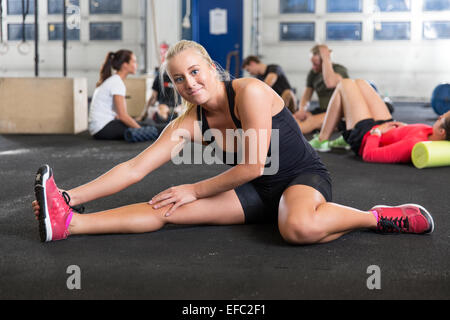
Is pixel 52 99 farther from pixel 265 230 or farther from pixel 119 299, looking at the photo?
pixel 119 299

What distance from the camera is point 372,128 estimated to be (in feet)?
11.3

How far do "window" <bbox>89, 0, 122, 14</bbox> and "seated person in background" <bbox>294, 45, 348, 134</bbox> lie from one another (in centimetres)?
583

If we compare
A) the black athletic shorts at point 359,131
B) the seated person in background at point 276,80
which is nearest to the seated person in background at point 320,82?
the seated person in background at point 276,80

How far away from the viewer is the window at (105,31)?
9.73 meters

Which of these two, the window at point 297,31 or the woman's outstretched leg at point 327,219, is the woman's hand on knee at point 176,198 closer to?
the woman's outstretched leg at point 327,219

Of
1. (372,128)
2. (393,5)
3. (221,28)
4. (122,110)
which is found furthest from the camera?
(221,28)

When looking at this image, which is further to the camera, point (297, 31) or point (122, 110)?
point (297, 31)

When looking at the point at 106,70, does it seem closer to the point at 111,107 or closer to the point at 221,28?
the point at 111,107

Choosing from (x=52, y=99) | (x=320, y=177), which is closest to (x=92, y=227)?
(x=320, y=177)

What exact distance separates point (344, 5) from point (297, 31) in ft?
3.18

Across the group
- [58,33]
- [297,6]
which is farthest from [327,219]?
[58,33]

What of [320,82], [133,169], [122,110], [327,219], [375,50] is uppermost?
[375,50]

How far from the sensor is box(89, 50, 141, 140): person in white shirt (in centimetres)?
453

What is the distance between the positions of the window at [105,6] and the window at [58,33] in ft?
1.69
